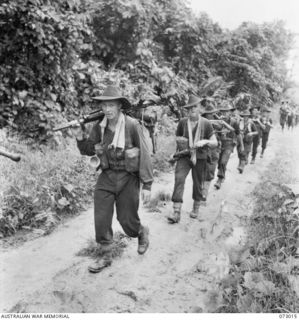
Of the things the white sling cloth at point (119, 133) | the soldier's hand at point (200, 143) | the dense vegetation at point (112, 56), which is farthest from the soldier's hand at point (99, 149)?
the dense vegetation at point (112, 56)

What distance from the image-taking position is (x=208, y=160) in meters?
6.22

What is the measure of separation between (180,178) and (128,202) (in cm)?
178

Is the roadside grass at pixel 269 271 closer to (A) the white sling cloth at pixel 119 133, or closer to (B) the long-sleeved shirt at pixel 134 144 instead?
(B) the long-sleeved shirt at pixel 134 144

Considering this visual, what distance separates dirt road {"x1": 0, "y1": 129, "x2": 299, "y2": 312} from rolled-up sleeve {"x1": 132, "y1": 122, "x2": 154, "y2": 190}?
103cm

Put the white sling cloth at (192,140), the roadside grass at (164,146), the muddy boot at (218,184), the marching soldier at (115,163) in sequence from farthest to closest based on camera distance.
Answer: the roadside grass at (164,146) < the muddy boot at (218,184) < the white sling cloth at (192,140) < the marching soldier at (115,163)

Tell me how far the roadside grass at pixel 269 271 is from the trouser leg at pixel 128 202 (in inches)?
47.4

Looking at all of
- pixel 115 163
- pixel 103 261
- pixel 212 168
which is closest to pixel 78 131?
pixel 115 163

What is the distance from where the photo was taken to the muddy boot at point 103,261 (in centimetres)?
405

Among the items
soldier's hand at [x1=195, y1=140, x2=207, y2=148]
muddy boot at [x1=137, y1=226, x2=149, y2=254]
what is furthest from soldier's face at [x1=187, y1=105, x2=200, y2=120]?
muddy boot at [x1=137, y1=226, x2=149, y2=254]

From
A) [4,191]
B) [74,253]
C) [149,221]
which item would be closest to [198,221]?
[149,221]

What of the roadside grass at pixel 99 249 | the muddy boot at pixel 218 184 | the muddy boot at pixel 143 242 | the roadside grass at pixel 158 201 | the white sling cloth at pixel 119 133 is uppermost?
the white sling cloth at pixel 119 133

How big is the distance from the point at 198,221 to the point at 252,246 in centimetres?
170

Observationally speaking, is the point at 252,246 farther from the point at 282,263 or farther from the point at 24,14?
the point at 24,14

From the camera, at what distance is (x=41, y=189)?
5691 mm
